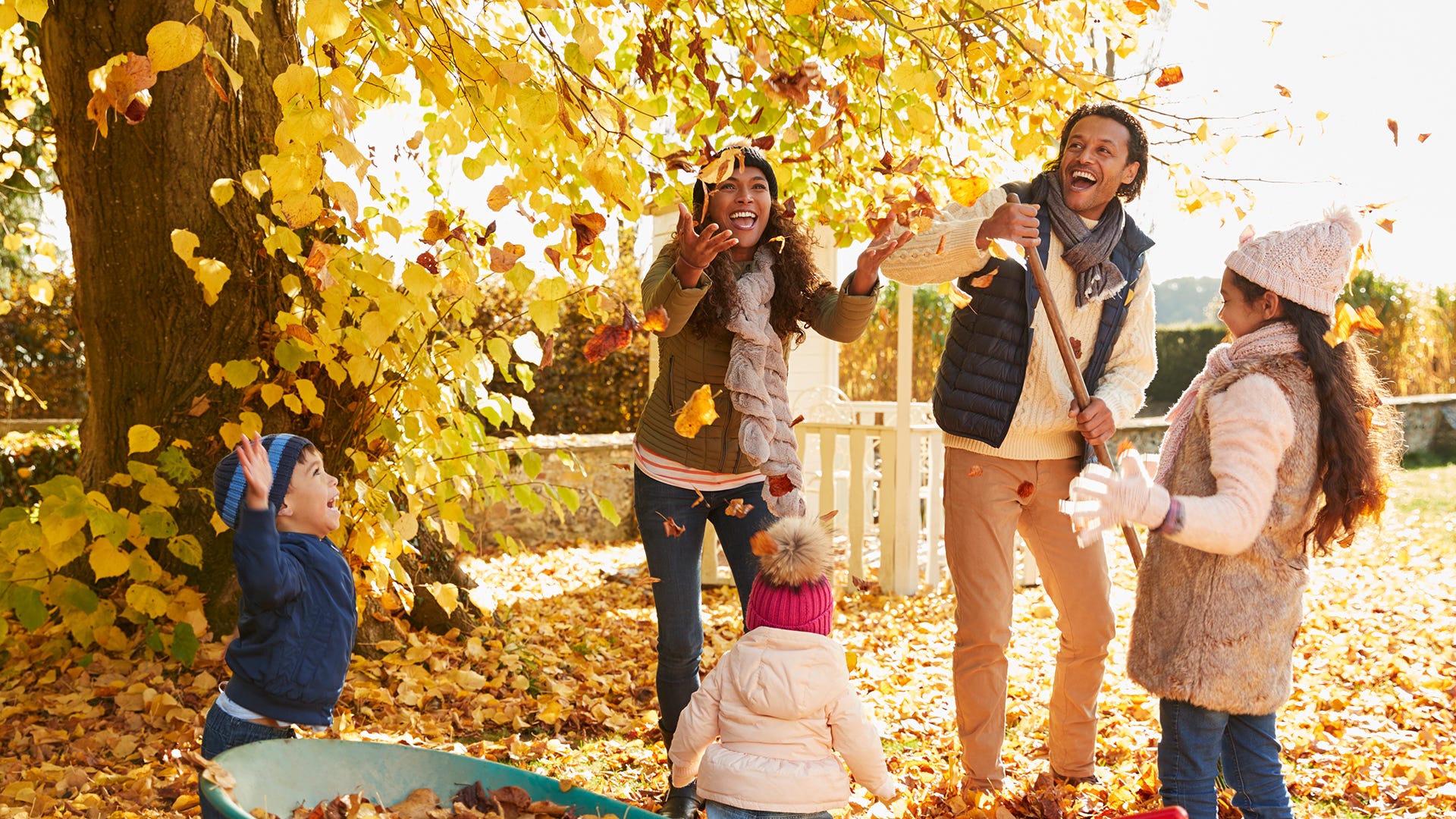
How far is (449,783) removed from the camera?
1.90 m

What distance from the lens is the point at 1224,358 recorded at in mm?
2254

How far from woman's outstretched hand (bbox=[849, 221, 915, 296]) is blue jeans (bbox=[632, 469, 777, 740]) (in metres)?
0.55

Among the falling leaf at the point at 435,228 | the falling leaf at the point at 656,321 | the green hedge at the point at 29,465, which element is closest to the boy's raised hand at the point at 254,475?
the falling leaf at the point at 435,228

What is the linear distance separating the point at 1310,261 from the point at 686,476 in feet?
4.73

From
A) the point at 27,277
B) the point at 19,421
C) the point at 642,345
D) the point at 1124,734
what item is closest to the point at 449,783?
the point at 1124,734

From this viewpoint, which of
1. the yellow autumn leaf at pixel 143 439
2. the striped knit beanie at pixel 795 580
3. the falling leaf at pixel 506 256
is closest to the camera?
the striped knit beanie at pixel 795 580

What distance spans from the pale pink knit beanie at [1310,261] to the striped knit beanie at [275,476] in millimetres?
2002

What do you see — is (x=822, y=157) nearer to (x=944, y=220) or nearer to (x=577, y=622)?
(x=944, y=220)

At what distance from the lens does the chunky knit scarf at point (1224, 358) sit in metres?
2.15

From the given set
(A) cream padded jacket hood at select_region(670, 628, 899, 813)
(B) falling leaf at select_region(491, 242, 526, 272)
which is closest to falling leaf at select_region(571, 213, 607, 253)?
(B) falling leaf at select_region(491, 242, 526, 272)

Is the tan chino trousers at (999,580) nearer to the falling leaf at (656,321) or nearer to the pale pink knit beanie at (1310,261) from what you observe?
the pale pink knit beanie at (1310,261)

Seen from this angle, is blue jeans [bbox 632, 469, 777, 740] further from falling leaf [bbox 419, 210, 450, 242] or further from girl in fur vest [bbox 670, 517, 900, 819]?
falling leaf [bbox 419, 210, 450, 242]

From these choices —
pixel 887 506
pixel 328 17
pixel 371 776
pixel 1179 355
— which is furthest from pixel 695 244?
pixel 1179 355

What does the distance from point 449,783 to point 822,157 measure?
7.96 feet
